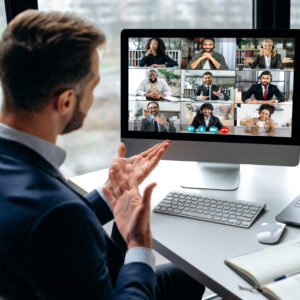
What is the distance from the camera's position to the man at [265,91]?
1435 mm

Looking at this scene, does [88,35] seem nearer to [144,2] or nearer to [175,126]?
[175,126]

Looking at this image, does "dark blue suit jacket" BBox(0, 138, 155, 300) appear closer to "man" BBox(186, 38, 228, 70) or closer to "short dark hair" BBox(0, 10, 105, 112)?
"short dark hair" BBox(0, 10, 105, 112)

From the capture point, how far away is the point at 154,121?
5.04 ft

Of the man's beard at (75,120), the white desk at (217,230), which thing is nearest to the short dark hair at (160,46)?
the white desk at (217,230)

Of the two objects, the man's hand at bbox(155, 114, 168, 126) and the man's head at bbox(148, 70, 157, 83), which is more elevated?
the man's head at bbox(148, 70, 157, 83)

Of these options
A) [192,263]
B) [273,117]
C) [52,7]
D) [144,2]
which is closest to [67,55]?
[192,263]

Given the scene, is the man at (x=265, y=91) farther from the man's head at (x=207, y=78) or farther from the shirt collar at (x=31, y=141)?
the shirt collar at (x=31, y=141)

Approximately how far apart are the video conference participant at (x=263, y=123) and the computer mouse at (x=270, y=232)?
384 mm

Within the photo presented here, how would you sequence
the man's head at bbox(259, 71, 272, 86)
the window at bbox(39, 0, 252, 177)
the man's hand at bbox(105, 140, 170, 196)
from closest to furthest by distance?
the man's hand at bbox(105, 140, 170, 196), the man's head at bbox(259, 71, 272, 86), the window at bbox(39, 0, 252, 177)

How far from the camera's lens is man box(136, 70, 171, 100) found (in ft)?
4.93

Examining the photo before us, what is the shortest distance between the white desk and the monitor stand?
0.03 metres

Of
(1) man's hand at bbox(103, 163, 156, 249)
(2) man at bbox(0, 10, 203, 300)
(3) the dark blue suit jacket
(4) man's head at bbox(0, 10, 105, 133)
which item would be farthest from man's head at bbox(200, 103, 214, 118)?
(3) the dark blue suit jacket

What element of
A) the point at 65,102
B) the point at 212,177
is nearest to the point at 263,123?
the point at 212,177

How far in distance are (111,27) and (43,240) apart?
143 cm
